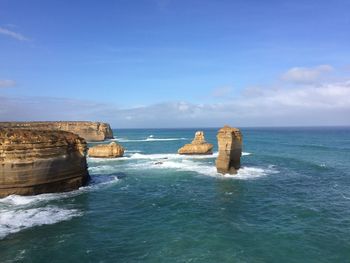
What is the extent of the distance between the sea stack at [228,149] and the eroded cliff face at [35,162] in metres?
21.0

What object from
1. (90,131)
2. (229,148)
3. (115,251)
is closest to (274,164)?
(229,148)

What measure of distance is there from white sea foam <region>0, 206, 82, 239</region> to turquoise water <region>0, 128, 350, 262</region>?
77mm

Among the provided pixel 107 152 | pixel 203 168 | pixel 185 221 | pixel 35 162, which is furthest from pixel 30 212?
pixel 107 152

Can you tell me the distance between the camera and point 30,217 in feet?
90.2

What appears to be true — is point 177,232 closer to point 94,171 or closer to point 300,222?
point 300,222

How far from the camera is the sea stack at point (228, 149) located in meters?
47.2

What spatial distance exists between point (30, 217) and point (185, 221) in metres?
13.0

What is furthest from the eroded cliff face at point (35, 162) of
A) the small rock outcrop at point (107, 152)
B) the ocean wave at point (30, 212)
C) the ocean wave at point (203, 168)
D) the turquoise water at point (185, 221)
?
the small rock outcrop at point (107, 152)

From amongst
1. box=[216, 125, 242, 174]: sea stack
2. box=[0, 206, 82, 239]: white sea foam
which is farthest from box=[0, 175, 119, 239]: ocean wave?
box=[216, 125, 242, 174]: sea stack

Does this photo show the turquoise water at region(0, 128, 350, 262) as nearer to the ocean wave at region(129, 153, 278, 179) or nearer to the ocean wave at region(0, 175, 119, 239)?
the ocean wave at region(0, 175, 119, 239)

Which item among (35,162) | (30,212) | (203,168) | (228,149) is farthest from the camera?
(203,168)

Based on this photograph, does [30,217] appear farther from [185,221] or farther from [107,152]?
[107,152]

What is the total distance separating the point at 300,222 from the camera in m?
26.6

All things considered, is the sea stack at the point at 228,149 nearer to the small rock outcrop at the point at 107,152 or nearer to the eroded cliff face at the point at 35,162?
the eroded cliff face at the point at 35,162
